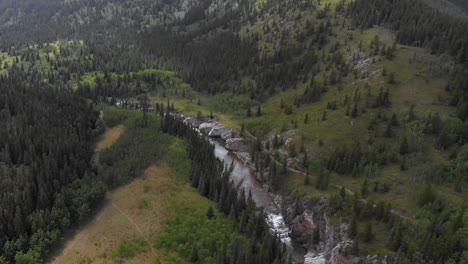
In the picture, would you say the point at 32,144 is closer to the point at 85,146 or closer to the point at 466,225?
the point at 85,146

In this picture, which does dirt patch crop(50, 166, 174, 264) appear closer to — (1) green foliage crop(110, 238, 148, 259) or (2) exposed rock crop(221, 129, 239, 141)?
(1) green foliage crop(110, 238, 148, 259)

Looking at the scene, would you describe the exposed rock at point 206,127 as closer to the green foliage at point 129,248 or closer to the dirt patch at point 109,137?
the dirt patch at point 109,137

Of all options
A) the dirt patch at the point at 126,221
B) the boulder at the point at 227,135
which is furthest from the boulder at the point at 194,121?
the dirt patch at the point at 126,221

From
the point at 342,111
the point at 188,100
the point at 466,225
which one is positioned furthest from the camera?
the point at 188,100

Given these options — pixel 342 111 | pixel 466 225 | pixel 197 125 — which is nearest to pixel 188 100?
pixel 197 125

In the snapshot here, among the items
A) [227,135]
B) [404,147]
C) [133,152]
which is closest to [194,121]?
[227,135]

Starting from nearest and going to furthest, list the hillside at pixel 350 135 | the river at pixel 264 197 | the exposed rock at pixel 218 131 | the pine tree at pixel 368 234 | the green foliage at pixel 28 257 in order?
1. the green foliage at pixel 28 257
2. the hillside at pixel 350 135
3. the pine tree at pixel 368 234
4. the river at pixel 264 197
5. the exposed rock at pixel 218 131

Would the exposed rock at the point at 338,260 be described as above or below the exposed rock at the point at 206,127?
above
